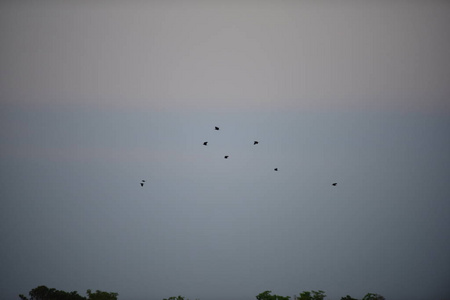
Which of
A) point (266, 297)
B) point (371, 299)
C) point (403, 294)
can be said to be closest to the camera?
point (266, 297)

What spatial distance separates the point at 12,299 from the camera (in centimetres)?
19150

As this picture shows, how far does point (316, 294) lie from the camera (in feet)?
96.3

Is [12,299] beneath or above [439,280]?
beneath

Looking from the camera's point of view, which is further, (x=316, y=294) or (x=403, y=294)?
(x=403, y=294)

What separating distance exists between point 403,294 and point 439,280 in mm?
26306

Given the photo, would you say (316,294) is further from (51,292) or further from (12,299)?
(12,299)

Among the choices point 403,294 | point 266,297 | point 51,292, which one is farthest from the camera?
point 403,294

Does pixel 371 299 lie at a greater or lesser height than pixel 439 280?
lesser

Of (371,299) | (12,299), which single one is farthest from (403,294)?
(12,299)

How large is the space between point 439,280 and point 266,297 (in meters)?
223

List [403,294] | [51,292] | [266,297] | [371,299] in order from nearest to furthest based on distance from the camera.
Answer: [266,297]
[371,299]
[51,292]
[403,294]

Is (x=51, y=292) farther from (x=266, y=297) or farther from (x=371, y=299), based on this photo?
(x=371, y=299)

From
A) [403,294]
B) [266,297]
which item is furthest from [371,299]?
[403,294]

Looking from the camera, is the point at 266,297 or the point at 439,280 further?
the point at 439,280
